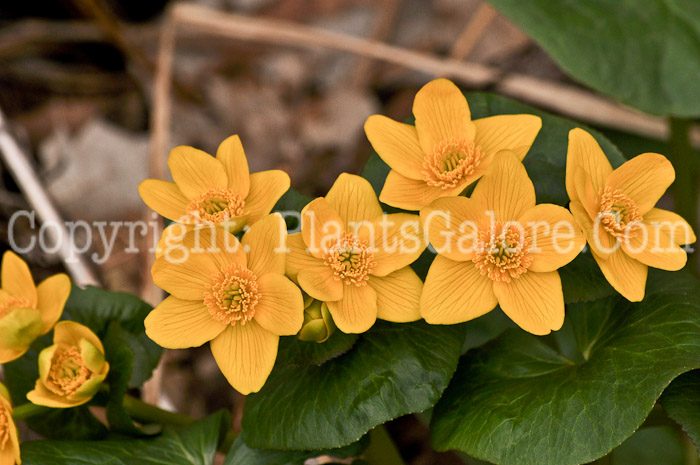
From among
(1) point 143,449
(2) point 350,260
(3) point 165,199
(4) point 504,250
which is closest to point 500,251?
(4) point 504,250

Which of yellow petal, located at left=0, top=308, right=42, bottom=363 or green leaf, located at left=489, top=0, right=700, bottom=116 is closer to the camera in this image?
yellow petal, located at left=0, top=308, right=42, bottom=363

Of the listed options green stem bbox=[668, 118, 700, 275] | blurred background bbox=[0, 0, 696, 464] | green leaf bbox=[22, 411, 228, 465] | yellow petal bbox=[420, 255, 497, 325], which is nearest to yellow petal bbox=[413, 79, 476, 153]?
yellow petal bbox=[420, 255, 497, 325]

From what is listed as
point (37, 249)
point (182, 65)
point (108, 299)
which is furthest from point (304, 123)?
point (108, 299)

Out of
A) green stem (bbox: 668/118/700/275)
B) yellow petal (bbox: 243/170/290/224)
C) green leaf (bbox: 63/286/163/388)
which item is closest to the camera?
yellow petal (bbox: 243/170/290/224)

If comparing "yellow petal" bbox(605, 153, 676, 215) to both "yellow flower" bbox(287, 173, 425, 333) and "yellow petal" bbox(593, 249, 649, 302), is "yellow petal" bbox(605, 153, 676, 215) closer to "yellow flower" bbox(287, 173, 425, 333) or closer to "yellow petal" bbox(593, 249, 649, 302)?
"yellow petal" bbox(593, 249, 649, 302)

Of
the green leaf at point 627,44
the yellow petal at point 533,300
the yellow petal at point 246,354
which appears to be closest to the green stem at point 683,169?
the green leaf at point 627,44

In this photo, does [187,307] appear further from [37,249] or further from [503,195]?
[37,249]
